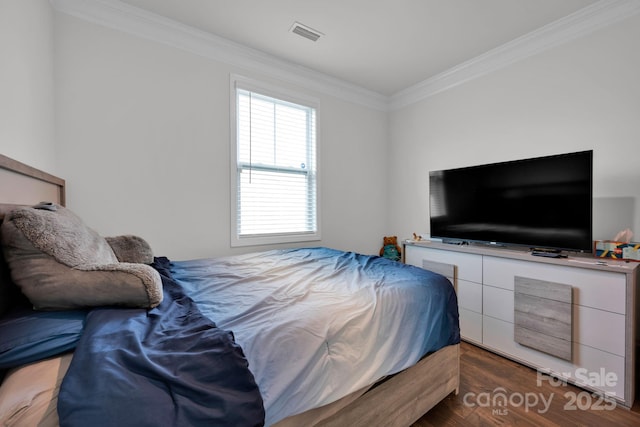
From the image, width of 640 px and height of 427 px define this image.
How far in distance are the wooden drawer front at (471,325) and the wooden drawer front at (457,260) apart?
0.30 metres

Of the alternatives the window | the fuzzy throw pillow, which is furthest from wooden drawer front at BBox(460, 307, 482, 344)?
the fuzzy throw pillow

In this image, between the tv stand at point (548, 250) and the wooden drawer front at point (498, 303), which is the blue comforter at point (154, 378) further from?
the tv stand at point (548, 250)

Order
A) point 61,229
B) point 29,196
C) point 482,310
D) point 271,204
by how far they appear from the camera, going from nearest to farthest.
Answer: point 61,229, point 29,196, point 482,310, point 271,204

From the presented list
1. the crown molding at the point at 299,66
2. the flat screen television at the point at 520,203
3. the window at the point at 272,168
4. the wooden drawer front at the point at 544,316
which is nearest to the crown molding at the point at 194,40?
the crown molding at the point at 299,66

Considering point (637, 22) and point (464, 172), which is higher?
point (637, 22)

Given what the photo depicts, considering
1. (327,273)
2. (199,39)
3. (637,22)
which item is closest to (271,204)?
(327,273)

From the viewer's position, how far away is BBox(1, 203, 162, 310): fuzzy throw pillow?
815mm

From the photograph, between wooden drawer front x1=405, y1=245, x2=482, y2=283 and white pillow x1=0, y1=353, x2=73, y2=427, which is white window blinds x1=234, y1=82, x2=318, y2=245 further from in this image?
white pillow x1=0, y1=353, x2=73, y2=427

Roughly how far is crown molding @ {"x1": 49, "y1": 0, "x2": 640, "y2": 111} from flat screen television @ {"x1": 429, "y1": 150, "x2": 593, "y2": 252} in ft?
3.49

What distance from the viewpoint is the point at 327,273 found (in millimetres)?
1769

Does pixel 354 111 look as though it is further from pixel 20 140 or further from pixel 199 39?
pixel 20 140

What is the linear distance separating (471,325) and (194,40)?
3508 millimetres

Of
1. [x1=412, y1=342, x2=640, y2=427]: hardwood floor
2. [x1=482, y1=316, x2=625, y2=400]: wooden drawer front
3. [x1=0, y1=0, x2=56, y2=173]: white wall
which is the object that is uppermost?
[x1=0, y1=0, x2=56, y2=173]: white wall

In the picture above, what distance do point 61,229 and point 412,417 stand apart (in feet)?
5.79
